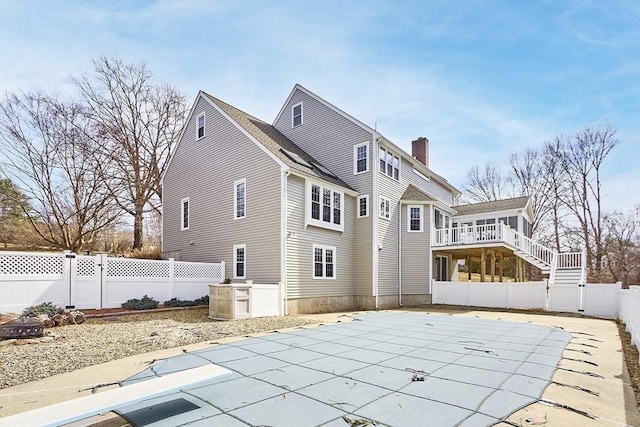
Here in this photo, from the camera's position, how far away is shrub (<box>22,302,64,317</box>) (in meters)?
9.16

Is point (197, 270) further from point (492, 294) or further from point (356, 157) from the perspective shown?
point (492, 294)

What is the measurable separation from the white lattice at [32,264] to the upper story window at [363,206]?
38.2 feet


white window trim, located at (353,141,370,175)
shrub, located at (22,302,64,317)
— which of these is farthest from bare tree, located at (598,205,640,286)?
shrub, located at (22,302,64,317)

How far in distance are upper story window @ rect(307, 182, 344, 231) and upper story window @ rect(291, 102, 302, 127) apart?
17.9ft

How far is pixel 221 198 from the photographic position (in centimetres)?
1605

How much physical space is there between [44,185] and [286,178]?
1420 cm

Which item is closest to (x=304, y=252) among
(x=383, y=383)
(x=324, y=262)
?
(x=324, y=262)

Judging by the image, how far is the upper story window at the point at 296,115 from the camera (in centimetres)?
1911

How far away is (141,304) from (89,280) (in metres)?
1.76

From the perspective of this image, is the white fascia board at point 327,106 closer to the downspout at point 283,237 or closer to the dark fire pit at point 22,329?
the downspout at point 283,237

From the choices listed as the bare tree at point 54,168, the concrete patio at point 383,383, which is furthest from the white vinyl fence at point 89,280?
the bare tree at point 54,168

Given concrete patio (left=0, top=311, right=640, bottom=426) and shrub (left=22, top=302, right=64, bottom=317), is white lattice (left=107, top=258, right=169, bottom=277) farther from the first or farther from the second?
concrete patio (left=0, top=311, right=640, bottom=426)

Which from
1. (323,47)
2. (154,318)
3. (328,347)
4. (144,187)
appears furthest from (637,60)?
(144,187)

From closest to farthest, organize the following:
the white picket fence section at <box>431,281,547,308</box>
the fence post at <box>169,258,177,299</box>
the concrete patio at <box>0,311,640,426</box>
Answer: the concrete patio at <box>0,311,640,426</box>
the fence post at <box>169,258,177,299</box>
the white picket fence section at <box>431,281,547,308</box>
